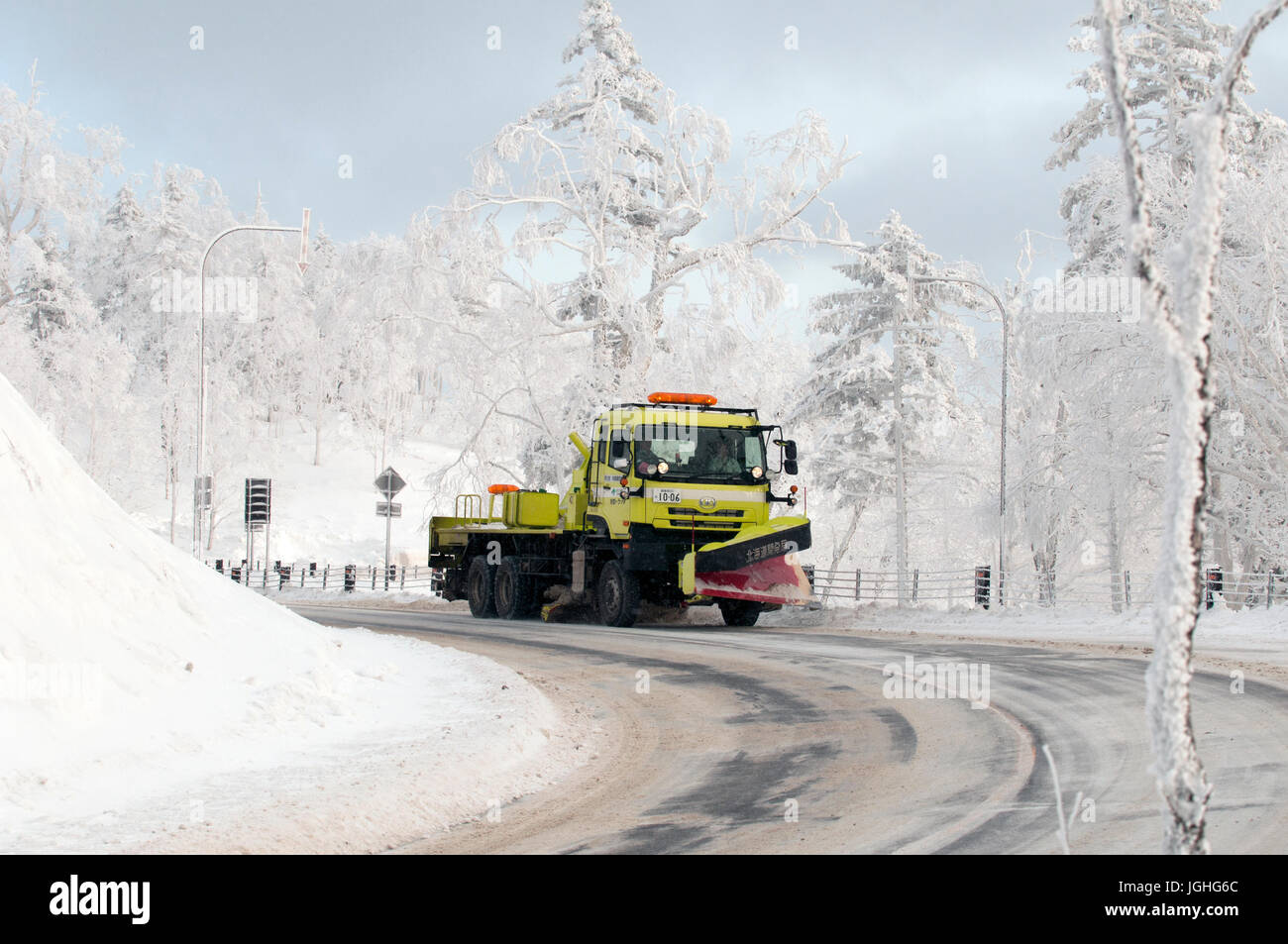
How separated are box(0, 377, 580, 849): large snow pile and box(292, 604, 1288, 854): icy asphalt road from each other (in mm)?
693

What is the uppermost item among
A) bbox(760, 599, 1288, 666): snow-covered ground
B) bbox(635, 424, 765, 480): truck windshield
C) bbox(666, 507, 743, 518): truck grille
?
bbox(635, 424, 765, 480): truck windshield

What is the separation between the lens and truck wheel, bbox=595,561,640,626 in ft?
65.8

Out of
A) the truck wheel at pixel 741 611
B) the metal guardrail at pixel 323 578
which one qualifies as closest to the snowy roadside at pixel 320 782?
the truck wheel at pixel 741 611

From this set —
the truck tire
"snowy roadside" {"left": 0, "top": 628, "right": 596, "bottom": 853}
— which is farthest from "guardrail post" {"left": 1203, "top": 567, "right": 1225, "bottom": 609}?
"snowy roadside" {"left": 0, "top": 628, "right": 596, "bottom": 853}

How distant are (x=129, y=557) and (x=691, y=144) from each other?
23.4 metres

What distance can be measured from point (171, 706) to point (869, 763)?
484 centimetres

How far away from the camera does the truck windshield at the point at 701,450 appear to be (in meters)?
19.5

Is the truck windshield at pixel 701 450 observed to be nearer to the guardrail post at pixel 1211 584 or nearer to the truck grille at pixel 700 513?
the truck grille at pixel 700 513

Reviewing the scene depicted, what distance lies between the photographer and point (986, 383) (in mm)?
38156

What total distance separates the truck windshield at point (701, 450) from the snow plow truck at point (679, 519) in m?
0.02

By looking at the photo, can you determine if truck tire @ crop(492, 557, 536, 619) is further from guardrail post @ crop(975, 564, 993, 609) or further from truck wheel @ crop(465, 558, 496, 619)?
guardrail post @ crop(975, 564, 993, 609)
